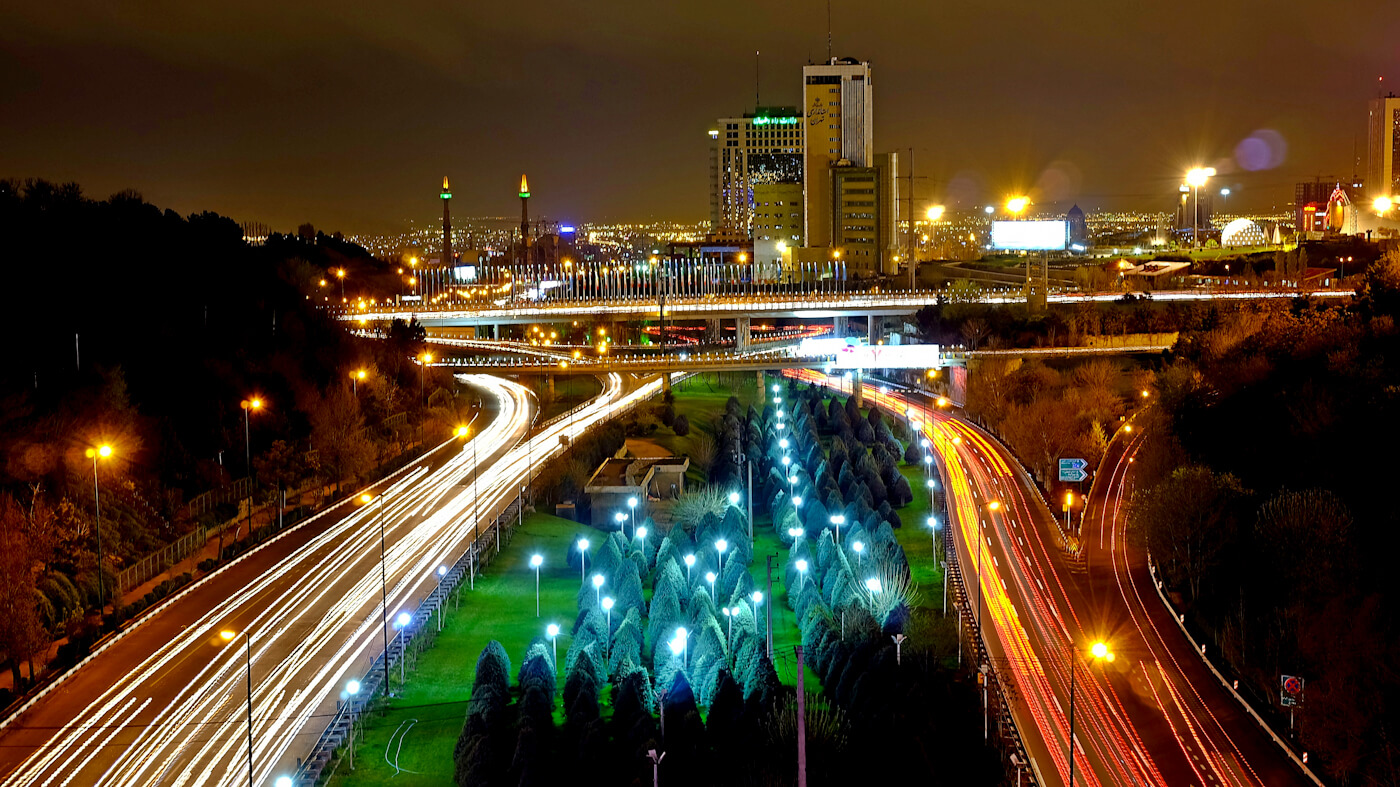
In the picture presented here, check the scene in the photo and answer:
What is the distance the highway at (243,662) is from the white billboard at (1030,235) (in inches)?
1307

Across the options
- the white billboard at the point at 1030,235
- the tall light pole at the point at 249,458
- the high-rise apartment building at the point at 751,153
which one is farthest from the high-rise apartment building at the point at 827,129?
the tall light pole at the point at 249,458

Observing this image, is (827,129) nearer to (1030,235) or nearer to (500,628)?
(1030,235)

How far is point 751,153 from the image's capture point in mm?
135500

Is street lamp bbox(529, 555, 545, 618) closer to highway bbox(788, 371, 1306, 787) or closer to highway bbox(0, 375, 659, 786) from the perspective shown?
highway bbox(0, 375, 659, 786)

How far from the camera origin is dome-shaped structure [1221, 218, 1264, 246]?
86.2m

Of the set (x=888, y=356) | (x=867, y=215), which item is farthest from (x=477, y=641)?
(x=867, y=215)

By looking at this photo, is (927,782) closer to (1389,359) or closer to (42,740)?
(42,740)

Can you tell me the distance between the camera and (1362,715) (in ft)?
53.6

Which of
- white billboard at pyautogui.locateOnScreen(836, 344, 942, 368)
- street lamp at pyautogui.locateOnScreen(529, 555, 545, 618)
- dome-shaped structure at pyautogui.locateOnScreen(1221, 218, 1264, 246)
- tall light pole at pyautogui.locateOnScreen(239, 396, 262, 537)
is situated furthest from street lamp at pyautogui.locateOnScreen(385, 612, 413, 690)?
dome-shaped structure at pyautogui.locateOnScreen(1221, 218, 1264, 246)

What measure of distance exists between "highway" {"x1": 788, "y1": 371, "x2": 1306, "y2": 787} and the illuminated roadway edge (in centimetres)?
2616

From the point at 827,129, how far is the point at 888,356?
6026 centimetres

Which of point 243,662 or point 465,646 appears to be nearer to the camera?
point 243,662

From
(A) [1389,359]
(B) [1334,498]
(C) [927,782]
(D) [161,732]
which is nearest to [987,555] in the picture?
(B) [1334,498]

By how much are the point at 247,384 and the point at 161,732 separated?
21.8m
